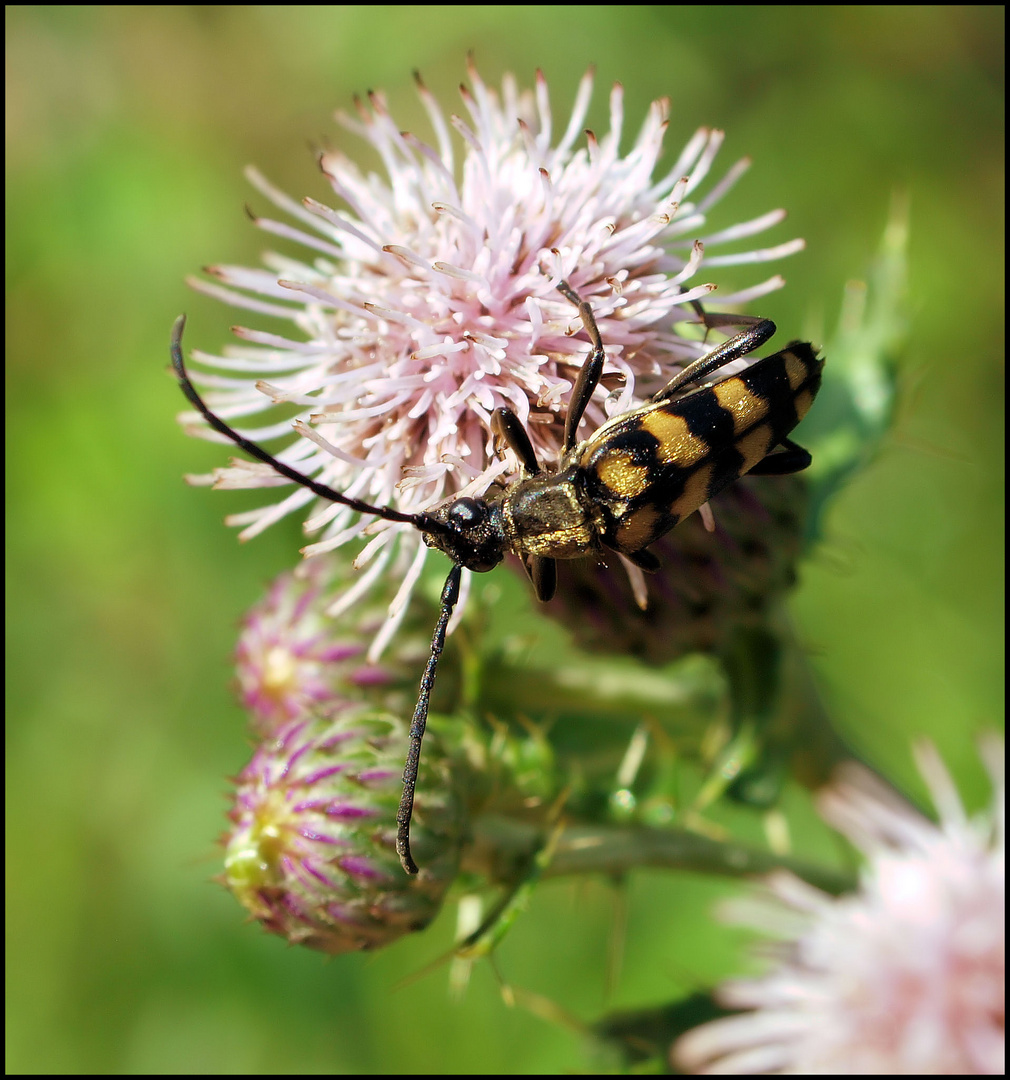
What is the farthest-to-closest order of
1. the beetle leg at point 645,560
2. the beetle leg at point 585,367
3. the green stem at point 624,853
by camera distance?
the green stem at point 624,853
the beetle leg at point 645,560
the beetle leg at point 585,367

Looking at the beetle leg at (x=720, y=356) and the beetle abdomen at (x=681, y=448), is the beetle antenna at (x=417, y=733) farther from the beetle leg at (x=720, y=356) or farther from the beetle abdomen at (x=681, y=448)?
the beetle leg at (x=720, y=356)

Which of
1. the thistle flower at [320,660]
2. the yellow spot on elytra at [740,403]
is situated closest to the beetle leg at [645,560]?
the yellow spot on elytra at [740,403]

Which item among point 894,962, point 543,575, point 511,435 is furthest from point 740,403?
point 894,962

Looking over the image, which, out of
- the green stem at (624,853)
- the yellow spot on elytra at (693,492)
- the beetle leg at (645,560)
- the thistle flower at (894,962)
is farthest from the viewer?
the green stem at (624,853)

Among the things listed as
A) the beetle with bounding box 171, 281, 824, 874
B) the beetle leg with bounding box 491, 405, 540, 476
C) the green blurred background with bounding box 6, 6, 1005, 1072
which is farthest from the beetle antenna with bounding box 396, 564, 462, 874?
the green blurred background with bounding box 6, 6, 1005, 1072

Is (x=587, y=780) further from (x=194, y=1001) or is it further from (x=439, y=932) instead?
(x=194, y=1001)

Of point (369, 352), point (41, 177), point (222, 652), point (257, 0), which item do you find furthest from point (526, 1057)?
point (257, 0)
